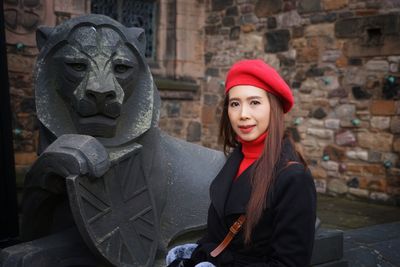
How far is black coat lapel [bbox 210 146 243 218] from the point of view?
1822 millimetres

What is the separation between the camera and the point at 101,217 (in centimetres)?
260

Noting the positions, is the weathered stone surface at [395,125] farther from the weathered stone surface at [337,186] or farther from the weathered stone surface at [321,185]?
the weathered stone surface at [321,185]

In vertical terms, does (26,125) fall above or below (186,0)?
below

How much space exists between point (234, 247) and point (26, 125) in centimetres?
556

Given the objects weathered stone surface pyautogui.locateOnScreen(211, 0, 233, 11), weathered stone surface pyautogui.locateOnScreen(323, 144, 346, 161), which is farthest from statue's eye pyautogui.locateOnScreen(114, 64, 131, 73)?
weathered stone surface pyautogui.locateOnScreen(211, 0, 233, 11)

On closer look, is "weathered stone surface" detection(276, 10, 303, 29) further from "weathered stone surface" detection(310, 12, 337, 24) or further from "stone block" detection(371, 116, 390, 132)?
"stone block" detection(371, 116, 390, 132)

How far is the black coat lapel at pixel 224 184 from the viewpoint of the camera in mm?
1822

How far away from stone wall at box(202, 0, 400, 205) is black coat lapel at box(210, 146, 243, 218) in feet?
17.2

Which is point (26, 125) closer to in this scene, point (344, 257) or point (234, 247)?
point (344, 257)

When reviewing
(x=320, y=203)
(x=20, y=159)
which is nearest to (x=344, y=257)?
(x=320, y=203)

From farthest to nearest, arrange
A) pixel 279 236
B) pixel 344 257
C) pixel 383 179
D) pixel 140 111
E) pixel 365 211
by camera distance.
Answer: pixel 383 179 → pixel 365 211 → pixel 344 257 → pixel 140 111 → pixel 279 236

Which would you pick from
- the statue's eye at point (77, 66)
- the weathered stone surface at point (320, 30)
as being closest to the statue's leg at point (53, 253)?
the statue's eye at point (77, 66)

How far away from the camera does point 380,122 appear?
22.4 feet

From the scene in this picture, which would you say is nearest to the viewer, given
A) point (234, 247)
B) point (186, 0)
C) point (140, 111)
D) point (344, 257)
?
point (234, 247)
